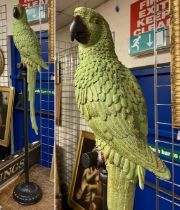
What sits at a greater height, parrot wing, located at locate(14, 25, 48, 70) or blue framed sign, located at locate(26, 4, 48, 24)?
blue framed sign, located at locate(26, 4, 48, 24)

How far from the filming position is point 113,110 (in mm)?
340

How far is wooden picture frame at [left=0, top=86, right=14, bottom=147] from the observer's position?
0.78m

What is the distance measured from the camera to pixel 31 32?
0.67 m

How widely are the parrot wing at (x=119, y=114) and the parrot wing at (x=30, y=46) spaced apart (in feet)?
1.14

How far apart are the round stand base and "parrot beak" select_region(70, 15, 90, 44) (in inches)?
24.2

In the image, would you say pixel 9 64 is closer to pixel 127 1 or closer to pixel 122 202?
pixel 127 1

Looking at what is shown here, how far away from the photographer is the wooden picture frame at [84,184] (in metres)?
0.81

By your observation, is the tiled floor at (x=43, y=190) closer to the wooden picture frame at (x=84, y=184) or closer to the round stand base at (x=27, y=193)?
the round stand base at (x=27, y=193)

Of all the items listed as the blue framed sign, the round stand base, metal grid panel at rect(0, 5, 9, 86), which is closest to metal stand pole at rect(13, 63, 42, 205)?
the round stand base

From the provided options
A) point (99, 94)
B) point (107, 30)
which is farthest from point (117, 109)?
point (107, 30)

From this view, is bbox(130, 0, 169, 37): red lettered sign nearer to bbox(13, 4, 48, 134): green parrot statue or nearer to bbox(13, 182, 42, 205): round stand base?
bbox(13, 4, 48, 134): green parrot statue

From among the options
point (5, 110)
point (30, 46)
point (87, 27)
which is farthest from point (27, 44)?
point (87, 27)

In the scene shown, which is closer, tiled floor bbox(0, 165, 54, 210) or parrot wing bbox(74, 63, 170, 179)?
parrot wing bbox(74, 63, 170, 179)

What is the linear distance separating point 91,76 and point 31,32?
1.33 feet
